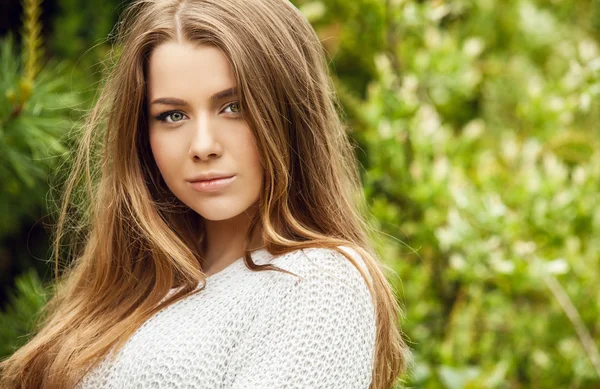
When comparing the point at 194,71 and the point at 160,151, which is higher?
the point at 194,71

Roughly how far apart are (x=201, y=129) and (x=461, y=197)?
1.15 m

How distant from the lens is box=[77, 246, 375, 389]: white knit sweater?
1.28 meters

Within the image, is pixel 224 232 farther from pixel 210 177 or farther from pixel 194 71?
pixel 194 71

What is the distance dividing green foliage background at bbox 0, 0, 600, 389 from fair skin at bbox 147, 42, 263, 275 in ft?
2.07

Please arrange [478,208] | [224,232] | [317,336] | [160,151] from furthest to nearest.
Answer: [478,208], [224,232], [160,151], [317,336]

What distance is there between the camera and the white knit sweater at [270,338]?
4.21 feet

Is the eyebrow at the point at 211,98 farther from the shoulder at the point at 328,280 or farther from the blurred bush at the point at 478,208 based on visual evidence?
the blurred bush at the point at 478,208

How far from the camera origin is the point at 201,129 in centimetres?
140

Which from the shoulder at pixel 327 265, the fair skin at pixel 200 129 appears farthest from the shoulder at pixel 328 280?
the fair skin at pixel 200 129

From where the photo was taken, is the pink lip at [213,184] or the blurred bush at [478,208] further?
the blurred bush at [478,208]

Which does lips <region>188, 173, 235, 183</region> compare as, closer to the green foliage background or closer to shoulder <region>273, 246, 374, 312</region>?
shoulder <region>273, 246, 374, 312</region>

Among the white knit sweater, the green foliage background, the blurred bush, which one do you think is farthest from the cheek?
the blurred bush

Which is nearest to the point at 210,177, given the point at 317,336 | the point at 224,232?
the point at 224,232

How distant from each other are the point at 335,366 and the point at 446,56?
4.91 ft
